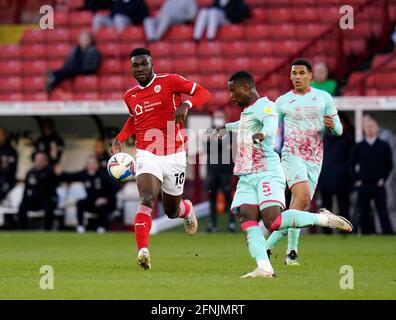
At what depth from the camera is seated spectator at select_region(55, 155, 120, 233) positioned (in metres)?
21.5

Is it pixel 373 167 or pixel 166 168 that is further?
pixel 373 167

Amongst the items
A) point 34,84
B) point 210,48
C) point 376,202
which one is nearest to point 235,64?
point 210,48

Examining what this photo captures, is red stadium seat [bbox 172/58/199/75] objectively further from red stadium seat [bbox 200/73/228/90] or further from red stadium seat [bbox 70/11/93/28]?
red stadium seat [bbox 70/11/93/28]

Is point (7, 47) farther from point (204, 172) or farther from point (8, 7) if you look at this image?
point (204, 172)

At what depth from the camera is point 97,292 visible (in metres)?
9.12

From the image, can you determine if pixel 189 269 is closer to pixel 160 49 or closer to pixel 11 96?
pixel 160 49

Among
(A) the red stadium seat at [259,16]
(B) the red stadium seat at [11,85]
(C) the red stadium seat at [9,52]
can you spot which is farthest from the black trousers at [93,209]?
(C) the red stadium seat at [9,52]

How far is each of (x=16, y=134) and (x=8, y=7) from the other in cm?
749

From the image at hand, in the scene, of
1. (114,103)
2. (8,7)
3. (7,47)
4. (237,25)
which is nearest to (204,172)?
(114,103)

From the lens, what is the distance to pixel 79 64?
80.3 ft

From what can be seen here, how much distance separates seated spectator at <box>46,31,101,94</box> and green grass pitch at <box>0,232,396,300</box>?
256 inches

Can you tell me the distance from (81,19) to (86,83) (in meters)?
2.40

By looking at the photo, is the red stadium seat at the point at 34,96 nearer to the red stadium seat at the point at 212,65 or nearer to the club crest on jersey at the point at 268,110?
the red stadium seat at the point at 212,65

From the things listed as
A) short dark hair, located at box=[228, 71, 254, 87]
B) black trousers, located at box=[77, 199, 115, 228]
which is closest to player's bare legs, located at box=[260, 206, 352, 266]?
short dark hair, located at box=[228, 71, 254, 87]
